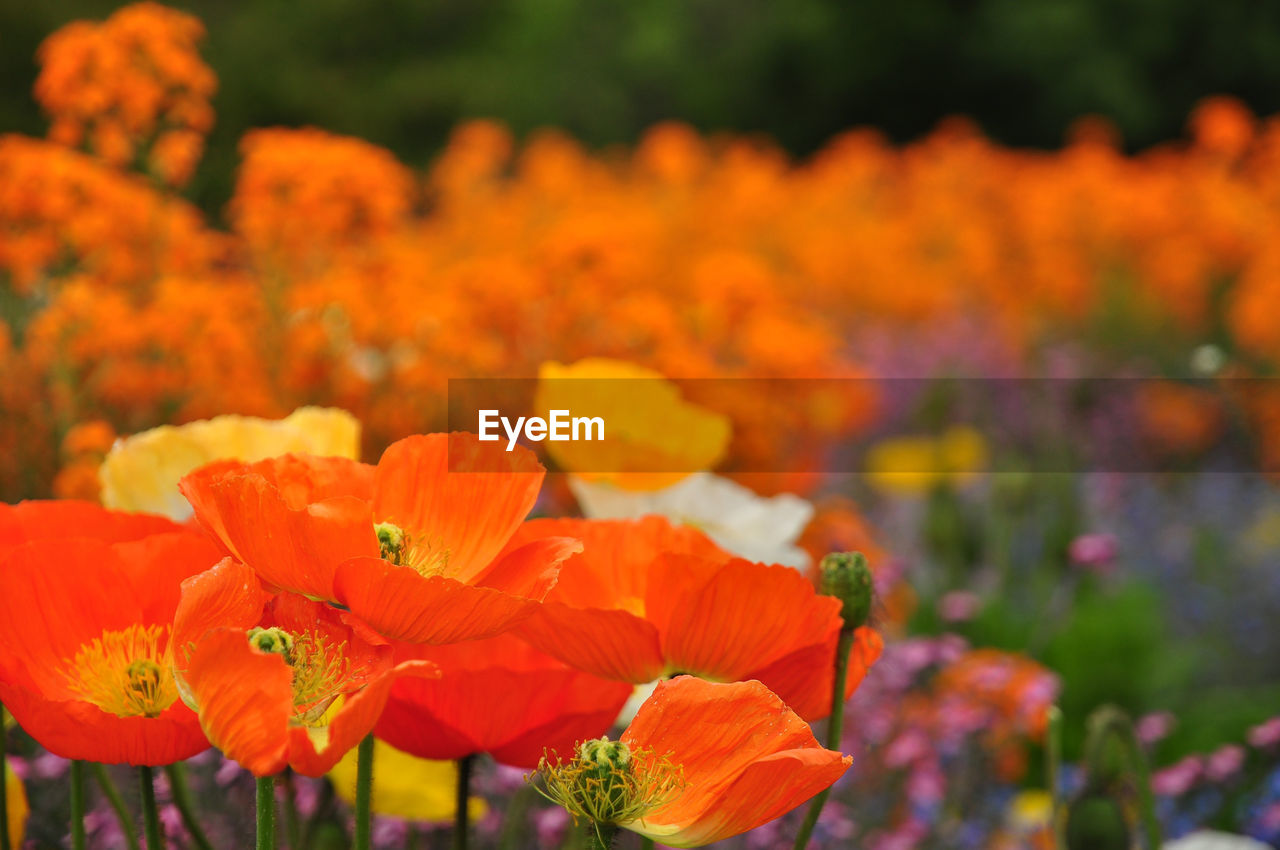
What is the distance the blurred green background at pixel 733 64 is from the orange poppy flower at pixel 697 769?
29.7 feet

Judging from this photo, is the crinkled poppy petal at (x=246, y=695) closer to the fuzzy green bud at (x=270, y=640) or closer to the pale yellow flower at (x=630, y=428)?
the fuzzy green bud at (x=270, y=640)

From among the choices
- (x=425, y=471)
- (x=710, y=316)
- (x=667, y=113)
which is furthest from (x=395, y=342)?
(x=667, y=113)

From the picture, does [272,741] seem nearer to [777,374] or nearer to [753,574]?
[753,574]

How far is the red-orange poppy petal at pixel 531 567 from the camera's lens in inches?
15.7

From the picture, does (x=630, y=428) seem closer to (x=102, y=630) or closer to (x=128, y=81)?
(x=102, y=630)

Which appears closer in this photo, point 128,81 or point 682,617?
point 682,617

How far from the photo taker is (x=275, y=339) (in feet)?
6.81

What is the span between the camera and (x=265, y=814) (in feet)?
1.15

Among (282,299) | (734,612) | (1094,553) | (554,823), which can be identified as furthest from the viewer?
(282,299)

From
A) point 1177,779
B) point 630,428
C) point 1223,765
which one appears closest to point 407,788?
point 630,428

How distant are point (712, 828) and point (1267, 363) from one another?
191 inches

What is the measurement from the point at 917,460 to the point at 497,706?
3.09m

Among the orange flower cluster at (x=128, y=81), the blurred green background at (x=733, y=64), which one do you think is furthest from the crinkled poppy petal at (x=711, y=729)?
the blurred green background at (x=733, y=64)

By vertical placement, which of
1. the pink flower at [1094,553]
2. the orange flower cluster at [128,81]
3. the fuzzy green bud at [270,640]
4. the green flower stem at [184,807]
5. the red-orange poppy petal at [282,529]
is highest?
the orange flower cluster at [128,81]
